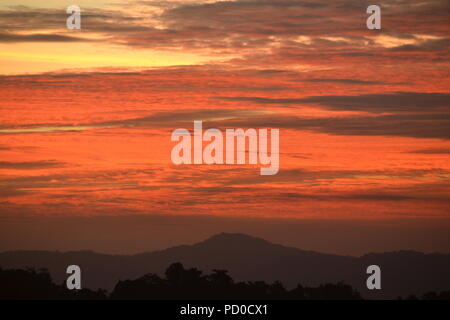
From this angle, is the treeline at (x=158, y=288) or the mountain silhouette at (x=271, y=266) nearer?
the treeline at (x=158, y=288)

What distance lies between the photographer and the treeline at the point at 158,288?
62.6 m

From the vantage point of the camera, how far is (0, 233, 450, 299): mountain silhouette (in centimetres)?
10525

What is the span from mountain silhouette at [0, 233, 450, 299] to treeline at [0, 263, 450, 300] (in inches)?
1226

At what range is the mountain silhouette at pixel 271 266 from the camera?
4144 inches

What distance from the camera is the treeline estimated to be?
6256 centimetres

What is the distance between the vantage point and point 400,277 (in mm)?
121375

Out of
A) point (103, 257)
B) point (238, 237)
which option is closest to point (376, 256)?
point (238, 237)

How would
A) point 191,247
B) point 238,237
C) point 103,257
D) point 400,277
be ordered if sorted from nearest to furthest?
point 103,257 < point 400,277 < point 191,247 < point 238,237

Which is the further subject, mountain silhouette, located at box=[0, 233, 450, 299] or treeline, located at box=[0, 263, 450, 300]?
mountain silhouette, located at box=[0, 233, 450, 299]

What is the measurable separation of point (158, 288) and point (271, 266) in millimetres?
63658

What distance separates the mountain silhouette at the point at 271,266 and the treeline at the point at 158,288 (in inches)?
1226
